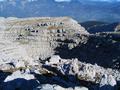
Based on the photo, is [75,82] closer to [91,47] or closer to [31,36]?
[91,47]

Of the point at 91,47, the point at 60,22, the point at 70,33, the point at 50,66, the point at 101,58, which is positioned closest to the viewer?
the point at 50,66

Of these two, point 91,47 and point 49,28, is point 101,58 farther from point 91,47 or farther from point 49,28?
point 49,28

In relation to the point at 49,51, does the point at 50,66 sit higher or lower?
higher

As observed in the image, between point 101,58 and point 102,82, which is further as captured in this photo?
point 101,58

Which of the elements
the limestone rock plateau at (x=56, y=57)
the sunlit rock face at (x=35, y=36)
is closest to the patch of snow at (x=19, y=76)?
the limestone rock plateau at (x=56, y=57)

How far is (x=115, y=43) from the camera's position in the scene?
49188 mm

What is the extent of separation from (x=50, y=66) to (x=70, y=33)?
2144 cm

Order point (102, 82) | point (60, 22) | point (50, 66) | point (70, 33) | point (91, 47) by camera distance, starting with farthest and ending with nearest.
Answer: point (60, 22)
point (70, 33)
point (91, 47)
point (50, 66)
point (102, 82)

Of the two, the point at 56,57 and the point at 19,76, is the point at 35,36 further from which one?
the point at 19,76

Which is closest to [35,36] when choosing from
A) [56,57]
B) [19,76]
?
[56,57]

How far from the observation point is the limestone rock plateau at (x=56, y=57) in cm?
2989

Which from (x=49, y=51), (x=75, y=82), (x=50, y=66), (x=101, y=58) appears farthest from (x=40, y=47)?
(x=75, y=82)

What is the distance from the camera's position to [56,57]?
39094 millimetres

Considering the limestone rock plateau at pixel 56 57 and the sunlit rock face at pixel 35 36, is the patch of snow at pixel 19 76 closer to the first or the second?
Result: the limestone rock plateau at pixel 56 57
